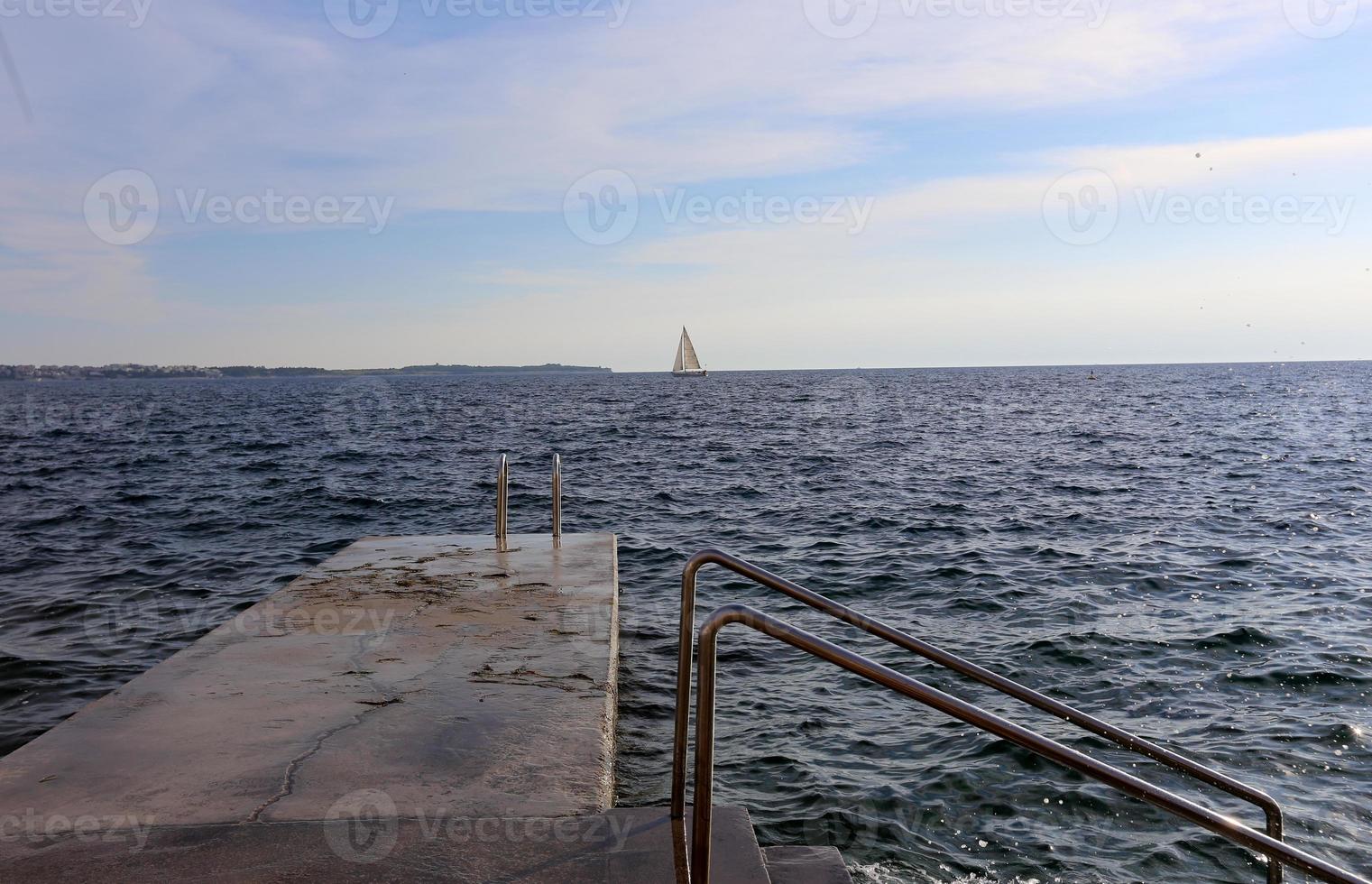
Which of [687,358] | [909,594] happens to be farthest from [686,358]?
[909,594]

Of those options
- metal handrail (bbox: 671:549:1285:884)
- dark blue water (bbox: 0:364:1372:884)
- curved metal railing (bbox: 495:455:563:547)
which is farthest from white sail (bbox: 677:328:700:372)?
metal handrail (bbox: 671:549:1285:884)

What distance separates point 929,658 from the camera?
3.11m

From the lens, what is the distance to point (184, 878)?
3002 mm

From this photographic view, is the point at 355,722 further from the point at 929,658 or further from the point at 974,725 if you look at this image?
the point at 974,725

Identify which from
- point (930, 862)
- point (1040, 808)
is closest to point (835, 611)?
point (930, 862)

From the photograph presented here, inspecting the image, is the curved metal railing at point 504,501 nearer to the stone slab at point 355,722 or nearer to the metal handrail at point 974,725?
the stone slab at point 355,722

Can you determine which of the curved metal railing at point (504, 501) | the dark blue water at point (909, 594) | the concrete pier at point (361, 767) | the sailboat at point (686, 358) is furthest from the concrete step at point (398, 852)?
the sailboat at point (686, 358)

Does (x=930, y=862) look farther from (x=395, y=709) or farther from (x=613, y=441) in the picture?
(x=613, y=441)

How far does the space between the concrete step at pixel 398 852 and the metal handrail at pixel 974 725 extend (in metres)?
0.53

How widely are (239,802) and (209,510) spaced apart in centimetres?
1643

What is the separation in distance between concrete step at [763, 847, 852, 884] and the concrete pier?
0.01 m

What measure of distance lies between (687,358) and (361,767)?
14025 cm

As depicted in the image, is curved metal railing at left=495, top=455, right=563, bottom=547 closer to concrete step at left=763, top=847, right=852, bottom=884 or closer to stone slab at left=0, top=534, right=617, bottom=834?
stone slab at left=0, top=534, right=617, bottom=834

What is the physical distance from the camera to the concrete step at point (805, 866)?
3.18 m
